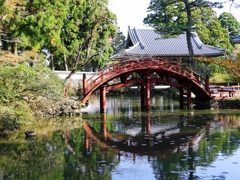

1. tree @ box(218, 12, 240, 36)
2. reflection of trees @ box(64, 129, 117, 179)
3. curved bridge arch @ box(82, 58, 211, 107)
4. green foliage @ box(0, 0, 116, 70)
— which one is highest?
tree @ box(218, 12, 240, 36)

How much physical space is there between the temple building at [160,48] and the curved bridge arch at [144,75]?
31.8 ft

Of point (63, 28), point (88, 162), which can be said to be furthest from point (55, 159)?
point (63, 28)

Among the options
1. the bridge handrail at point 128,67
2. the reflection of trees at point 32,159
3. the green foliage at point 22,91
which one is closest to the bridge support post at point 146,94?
the bridge handrail at point 128,67

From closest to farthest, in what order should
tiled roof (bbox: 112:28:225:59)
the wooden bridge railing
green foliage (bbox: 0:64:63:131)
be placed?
green foliage (bbox: 0:64:63:131) < the wooden bridge railing < tiled roof (bbox: 112:28:225:59)

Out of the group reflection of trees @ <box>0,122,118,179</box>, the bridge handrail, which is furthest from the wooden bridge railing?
reflection of trees @ <box>0,122,118,179</box>

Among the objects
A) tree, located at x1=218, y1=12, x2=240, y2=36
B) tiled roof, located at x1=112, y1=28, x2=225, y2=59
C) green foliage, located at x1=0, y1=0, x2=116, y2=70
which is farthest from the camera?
tree, located at x1=218, y1=12, x2=240, y2=36

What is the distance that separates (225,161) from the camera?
35.7ft

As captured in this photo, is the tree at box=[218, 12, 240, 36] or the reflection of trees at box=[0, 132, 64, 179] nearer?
the reflection of trees at box=[0, 132, 64, 179]

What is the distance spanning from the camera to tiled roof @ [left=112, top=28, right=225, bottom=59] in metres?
35.7

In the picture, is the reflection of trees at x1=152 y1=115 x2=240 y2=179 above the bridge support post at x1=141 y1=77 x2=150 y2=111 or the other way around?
the other way around

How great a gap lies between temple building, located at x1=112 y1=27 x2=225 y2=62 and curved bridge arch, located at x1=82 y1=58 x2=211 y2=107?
971 cm

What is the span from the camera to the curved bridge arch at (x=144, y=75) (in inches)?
900

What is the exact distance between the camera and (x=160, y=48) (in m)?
37.8

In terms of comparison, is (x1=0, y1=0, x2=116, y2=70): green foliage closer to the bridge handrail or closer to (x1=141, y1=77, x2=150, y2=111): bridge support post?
the bridge handrail
